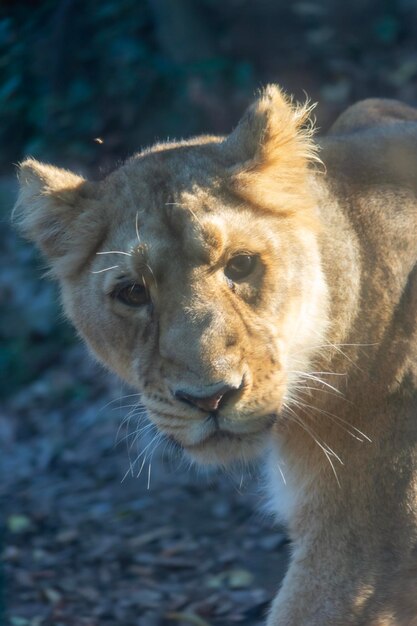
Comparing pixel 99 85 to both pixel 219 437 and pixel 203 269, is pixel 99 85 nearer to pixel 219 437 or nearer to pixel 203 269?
pixel 203 269

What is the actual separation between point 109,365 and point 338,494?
36.1 inches

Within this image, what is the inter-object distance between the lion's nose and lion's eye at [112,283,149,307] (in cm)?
39

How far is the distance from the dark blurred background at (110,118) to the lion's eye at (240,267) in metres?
2.33

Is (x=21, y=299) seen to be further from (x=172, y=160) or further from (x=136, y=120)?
(x=172, y=160)

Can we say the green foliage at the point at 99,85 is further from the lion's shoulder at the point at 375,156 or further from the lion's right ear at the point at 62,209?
the lion's right ear at the point at 62,209

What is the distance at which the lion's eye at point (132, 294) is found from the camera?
11.6 feet

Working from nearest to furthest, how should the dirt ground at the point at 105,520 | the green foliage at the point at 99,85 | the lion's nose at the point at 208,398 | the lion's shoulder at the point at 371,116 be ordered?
the lion's nose at the point at 208,398
the lion's shoulder at the point at 371,116
the dirt ground at the point at 105,520
the green foliage at the point at 99,85

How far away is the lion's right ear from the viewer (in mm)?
3795

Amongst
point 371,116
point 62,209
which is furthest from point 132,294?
point 371,116

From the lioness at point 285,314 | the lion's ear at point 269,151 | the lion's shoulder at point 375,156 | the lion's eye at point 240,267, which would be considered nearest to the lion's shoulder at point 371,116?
the lion's shoulder at point 375,156

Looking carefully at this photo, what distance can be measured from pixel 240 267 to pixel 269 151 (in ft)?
1.41

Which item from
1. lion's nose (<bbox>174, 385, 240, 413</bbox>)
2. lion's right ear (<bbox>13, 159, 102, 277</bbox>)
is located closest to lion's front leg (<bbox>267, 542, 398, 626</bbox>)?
lion's nose (<bbox>174, 385, 240, 413</bbox>)

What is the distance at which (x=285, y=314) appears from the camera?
11.6ft

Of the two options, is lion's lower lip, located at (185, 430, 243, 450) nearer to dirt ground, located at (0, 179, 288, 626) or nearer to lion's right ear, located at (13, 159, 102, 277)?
dirt ground, located at (0, 179, 288, 626)
